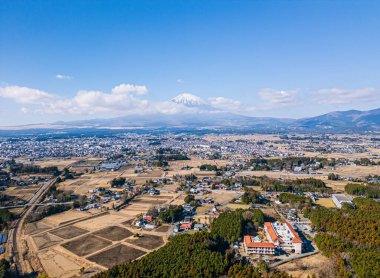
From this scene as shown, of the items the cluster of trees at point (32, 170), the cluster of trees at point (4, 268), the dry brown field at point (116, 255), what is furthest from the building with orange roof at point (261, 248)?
the cluster of trees at point (32, 170)

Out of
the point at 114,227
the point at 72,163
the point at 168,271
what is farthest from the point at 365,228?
the point at 72,163

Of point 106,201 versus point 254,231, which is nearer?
point 254,231

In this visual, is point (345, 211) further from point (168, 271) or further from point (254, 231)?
point (168, 271)

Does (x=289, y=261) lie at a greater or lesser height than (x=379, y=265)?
lesser

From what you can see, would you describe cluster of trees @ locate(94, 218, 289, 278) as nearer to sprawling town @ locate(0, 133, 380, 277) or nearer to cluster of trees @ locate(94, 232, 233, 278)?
cluster of trees @ locate(94, 232, 233, 278)

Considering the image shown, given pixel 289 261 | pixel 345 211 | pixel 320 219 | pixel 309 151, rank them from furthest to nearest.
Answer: pixel 309 151 → pixel 345 211 → pixel 320 219 → pixel 289 261

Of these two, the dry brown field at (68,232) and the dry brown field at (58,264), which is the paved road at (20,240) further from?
the dry brown field at (68,232)

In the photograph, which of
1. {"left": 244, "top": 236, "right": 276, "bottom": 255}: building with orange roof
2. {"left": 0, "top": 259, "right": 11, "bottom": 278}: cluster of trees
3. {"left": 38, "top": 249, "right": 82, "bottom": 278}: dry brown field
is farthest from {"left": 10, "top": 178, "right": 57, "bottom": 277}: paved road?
{"left": 244, "top": 236, "right": 276, "bottom": 255}: building with orange roof
